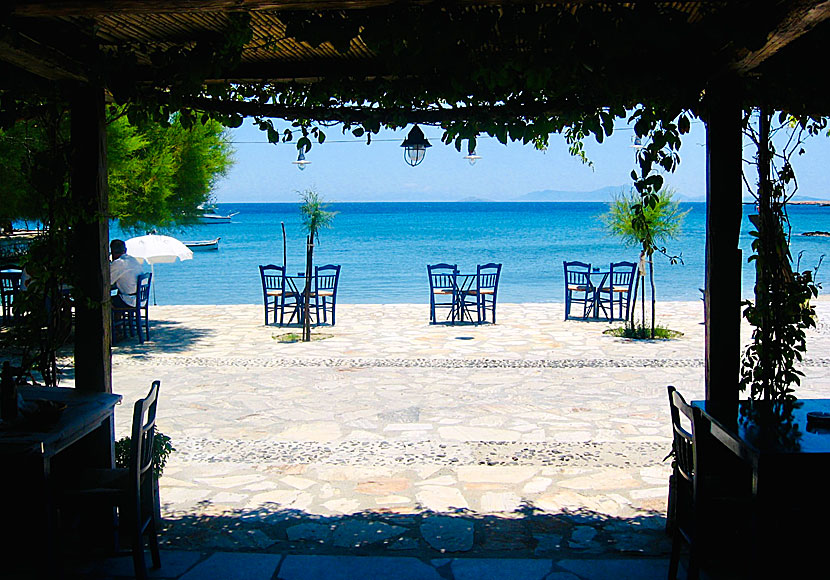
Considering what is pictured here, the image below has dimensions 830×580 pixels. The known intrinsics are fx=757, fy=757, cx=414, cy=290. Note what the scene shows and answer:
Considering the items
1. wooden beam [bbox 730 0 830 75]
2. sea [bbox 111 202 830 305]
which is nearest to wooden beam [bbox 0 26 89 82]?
wooden beam [bbox 730 0 830 75]

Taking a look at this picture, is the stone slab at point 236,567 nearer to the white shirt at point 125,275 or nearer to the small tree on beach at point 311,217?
the small tree on beach at point 311,217

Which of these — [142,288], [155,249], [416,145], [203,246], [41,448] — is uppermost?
[416,145]

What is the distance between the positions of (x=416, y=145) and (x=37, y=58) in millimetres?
2545

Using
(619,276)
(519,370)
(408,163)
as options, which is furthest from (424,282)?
(408,163)

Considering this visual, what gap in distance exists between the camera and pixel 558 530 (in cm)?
412

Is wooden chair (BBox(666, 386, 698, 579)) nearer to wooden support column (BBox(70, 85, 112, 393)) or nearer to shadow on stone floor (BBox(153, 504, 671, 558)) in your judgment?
shadow on stone floor (BBox(153, 504, 671, 558))

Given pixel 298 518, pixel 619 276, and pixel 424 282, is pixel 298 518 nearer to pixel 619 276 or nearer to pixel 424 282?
pixel 619 276

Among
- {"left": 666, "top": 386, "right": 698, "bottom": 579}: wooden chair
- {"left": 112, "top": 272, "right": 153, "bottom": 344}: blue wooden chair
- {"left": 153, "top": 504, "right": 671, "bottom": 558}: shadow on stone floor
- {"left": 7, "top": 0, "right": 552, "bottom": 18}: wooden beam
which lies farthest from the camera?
{"left": 112, "top": 272, "right": 153, "bottom": 344}: blue wooden chair

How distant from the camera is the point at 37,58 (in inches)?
130

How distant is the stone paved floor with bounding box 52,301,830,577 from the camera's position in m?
4.12

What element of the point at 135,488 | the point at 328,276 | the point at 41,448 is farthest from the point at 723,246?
the point at 328,276

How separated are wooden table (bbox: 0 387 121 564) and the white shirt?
687 centimetres

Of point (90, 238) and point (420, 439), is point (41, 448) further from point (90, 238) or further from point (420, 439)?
point (420, 439)

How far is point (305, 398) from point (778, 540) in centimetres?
467
